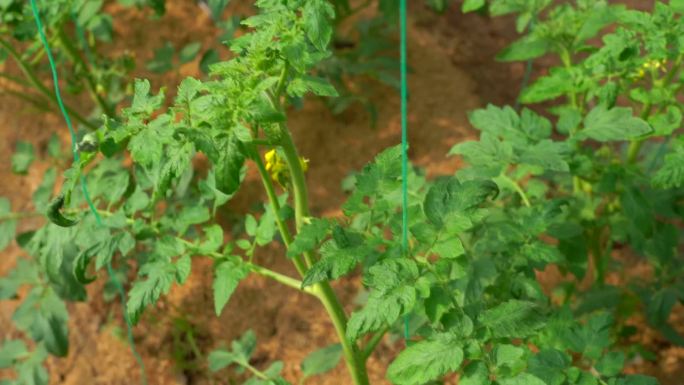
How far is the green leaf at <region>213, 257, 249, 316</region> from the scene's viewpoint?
1.64 metres

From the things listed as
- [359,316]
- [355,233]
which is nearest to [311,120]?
[355,233]

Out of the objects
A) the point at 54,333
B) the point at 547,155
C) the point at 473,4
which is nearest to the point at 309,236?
the point at 547,155

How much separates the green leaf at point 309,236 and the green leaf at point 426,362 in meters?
0.26

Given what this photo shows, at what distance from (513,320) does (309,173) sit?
1.63m

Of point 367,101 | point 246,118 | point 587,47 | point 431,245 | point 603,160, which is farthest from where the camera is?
point 367,101

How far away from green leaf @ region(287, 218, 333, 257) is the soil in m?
1.03

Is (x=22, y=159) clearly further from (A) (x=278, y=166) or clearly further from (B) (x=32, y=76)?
(A) (x=278, y=166)

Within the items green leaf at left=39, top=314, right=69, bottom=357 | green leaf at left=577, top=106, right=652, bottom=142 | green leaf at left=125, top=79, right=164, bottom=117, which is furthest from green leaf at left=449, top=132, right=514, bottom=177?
green leaf at left=39, top=314, right=69, bottom=357

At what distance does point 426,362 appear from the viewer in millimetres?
1380

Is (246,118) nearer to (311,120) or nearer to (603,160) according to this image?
(603,160)

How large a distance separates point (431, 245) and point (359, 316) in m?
0.20

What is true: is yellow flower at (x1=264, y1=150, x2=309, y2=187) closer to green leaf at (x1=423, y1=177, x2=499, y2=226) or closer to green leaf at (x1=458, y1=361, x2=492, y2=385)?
green leaf at (x1=423, y1=177, x2=499, y2=226)

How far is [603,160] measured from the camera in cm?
228

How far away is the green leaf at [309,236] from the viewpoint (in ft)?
4.93
